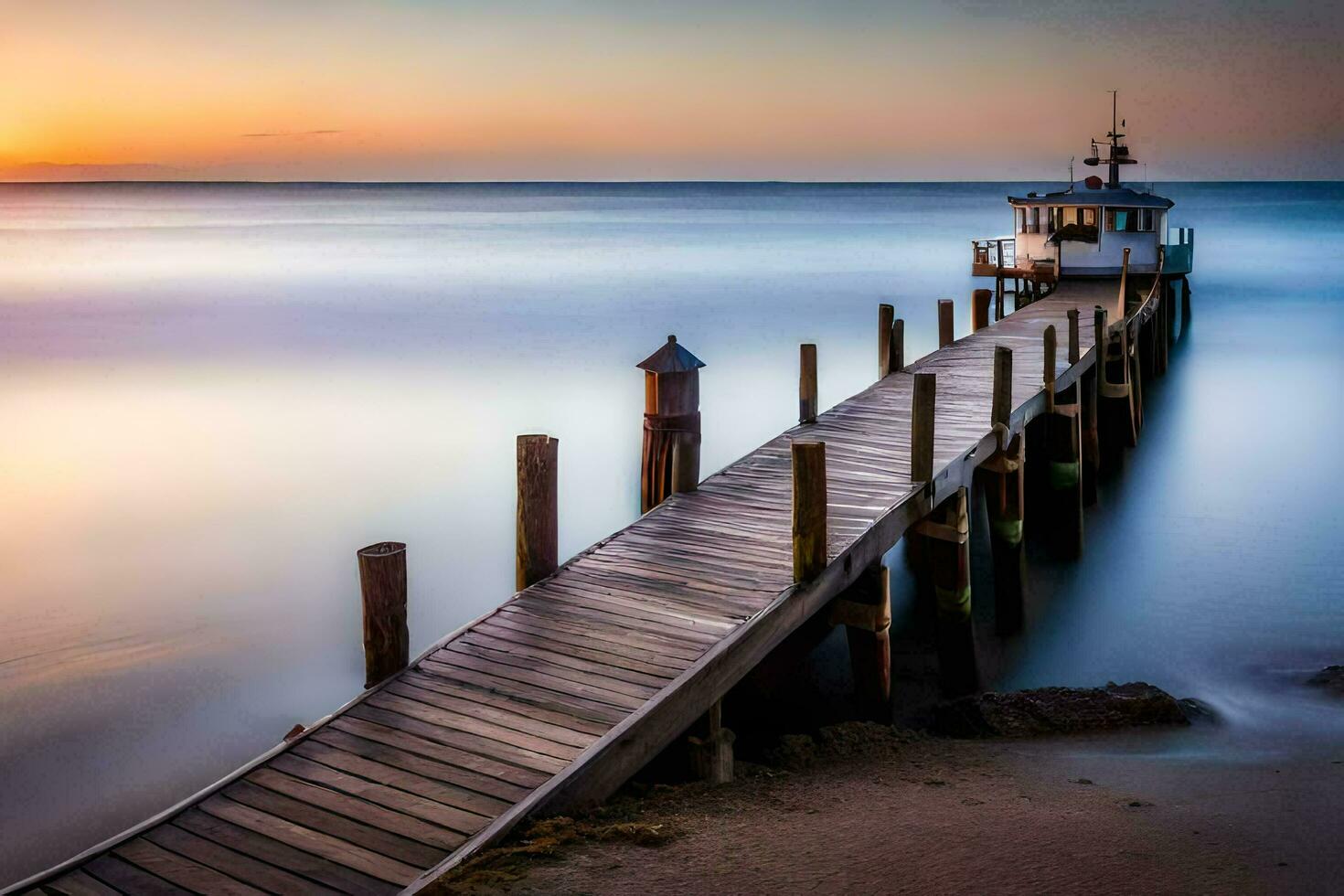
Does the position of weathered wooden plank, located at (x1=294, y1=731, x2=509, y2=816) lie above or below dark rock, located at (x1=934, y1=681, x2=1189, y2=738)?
above

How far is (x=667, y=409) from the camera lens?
10.5m

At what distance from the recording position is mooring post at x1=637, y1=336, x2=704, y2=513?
10.5 metres

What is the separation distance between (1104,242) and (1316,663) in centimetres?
1804

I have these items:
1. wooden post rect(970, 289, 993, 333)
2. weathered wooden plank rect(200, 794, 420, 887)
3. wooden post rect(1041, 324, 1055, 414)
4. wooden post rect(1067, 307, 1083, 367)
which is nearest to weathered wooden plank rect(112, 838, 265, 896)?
weathered wooden plank rect(200, 794, 420, 887)

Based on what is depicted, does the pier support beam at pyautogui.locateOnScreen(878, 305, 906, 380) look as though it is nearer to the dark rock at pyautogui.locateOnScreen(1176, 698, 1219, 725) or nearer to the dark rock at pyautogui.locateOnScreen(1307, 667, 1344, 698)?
the dark rock at pyautogui.locateOnScreen(1307, 667, 1344, 698)

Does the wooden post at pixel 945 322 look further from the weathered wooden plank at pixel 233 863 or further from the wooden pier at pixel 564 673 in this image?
the weathered wooden plank at pixel 233 863

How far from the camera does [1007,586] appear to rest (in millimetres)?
12266

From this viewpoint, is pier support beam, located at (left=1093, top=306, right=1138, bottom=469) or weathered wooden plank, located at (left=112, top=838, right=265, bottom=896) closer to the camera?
weathered wooden plank, located at (left=112, top=838, right=265, bottom=896)

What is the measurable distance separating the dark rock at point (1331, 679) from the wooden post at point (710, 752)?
5719mm

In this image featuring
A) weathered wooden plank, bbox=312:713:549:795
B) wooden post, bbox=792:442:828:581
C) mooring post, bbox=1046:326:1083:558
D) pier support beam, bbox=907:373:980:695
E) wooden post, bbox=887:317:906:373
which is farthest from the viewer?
wooden post, bbox=887:317:906:373

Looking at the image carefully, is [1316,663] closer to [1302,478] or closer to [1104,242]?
[1302,478]

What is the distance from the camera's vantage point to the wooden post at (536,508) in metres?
7.78

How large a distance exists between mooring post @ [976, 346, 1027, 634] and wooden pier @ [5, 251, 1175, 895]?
41 centimetres

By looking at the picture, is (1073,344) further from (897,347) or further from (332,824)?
(332,824)
